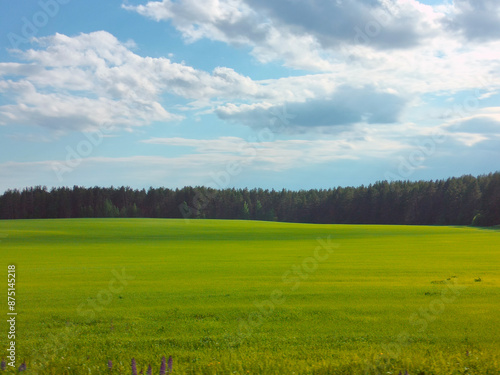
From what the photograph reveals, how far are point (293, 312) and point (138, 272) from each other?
1333 cm

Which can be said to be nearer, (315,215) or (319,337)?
(319,337)

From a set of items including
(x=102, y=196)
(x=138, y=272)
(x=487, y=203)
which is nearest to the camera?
(x=138, y=272)

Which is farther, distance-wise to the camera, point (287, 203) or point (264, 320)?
point (287, 203)

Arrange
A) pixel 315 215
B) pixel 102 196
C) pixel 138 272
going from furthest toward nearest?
pixel 315 215, pixel 102 196, pixel 138 272

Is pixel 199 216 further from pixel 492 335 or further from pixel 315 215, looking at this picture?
pixel 492 335

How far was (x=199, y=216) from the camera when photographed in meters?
151

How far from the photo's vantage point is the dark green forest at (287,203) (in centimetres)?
12406

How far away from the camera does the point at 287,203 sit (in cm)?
16300

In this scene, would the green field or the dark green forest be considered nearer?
the green field

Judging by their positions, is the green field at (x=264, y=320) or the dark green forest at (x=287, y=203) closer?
the green field at (x=264, y=320)

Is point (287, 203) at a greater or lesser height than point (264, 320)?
greater

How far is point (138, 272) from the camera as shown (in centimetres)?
2425

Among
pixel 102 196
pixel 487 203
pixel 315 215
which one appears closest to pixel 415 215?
pixel 487 203

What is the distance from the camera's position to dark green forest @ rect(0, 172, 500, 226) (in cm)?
12406
